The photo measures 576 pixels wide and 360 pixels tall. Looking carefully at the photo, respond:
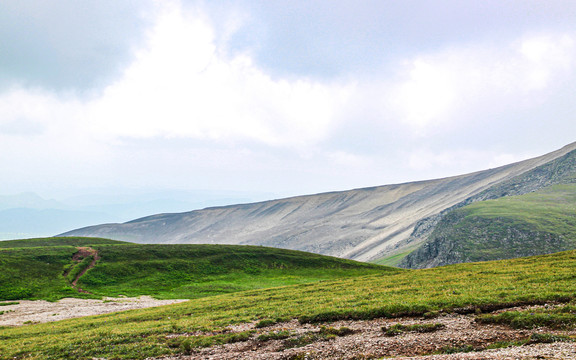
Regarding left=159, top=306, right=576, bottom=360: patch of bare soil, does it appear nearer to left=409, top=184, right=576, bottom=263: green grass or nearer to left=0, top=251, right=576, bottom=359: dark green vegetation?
left=0, top=251, right=576, bottom=359: dark green vegetation

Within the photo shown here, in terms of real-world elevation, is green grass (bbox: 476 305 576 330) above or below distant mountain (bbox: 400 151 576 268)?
above

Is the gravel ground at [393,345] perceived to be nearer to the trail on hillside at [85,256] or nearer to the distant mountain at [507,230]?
the trail on hillside at [85,256]

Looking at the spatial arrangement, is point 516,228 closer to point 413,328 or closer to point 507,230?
point 507,230

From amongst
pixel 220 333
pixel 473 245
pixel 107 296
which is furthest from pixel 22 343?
pixel 473 245

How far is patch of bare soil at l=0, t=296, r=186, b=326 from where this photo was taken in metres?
39.1

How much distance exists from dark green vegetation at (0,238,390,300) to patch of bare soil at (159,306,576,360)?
1636 inches

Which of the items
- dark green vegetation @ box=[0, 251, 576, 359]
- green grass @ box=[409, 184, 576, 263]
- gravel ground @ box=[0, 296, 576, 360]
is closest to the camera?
gravel ground @ box=[0, 296, 576, 360]

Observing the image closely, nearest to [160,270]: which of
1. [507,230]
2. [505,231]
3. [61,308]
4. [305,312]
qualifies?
[61,308]

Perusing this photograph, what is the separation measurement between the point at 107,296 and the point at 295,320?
4685cm

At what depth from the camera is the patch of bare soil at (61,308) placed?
3910 centimetres

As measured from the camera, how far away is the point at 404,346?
614 inches

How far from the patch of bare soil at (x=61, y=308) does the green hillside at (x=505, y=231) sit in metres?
99.3

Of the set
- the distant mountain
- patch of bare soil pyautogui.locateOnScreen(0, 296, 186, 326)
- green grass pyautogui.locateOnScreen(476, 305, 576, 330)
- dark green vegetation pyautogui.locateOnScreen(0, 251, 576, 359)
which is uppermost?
green grass pyautogui.locateOnScreen(476, 305, 576, 330)

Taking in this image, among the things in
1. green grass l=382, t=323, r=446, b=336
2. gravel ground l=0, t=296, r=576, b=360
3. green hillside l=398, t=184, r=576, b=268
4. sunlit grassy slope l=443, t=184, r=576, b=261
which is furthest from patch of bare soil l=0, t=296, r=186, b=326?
sunlit grassy slope l=443, t=184, r=576, b=261
